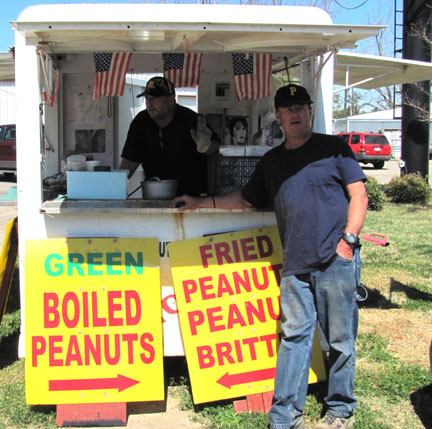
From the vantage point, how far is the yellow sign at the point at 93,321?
326 centimetres

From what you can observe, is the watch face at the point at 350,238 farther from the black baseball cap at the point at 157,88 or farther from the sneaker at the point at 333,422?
the black baseball cap at the point at 157,88

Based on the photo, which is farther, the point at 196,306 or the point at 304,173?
the point at 196,306

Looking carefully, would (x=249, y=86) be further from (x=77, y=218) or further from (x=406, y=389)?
(x=406, y=389)

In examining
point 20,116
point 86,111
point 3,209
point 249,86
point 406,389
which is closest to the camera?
point 20,116

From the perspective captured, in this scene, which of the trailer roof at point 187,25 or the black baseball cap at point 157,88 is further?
the black baseball cap at point 157,88

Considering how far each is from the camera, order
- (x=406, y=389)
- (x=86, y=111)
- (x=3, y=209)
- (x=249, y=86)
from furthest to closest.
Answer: (x=3, y=209) → (x=86, y=111) → (x=249, y=86) → (x=406, y=389)

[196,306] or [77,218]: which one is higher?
[77,218]

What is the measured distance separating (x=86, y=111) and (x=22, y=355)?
2991 mm

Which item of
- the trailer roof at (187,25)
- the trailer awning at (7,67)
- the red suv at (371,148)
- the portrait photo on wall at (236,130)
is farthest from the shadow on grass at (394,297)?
the red suv at (371,148)

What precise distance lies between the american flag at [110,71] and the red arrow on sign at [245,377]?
9.10 ft

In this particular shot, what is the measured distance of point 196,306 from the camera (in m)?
3.40

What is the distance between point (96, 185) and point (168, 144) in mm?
871

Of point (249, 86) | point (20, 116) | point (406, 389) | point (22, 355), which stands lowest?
point (406, 389)

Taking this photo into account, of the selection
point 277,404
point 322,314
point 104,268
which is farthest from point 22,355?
point 322,314
